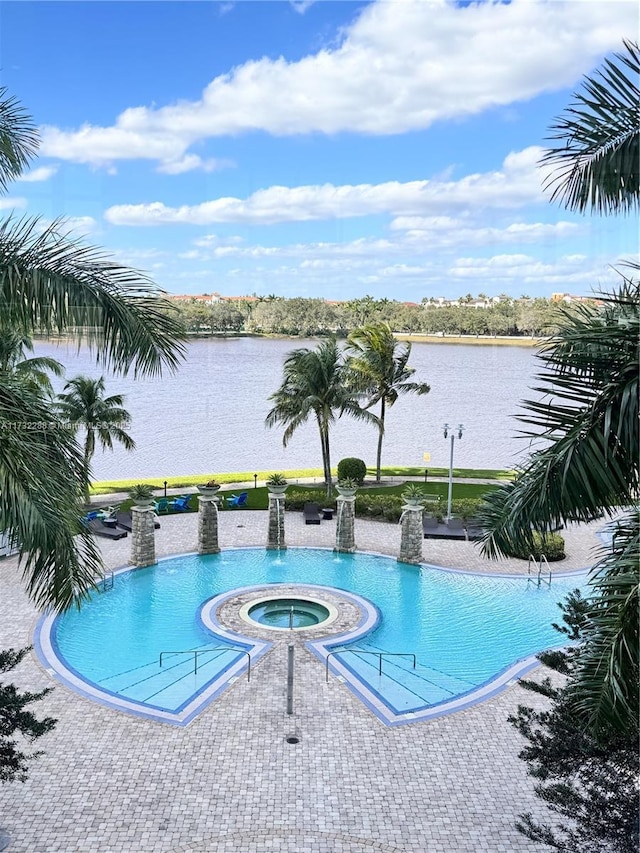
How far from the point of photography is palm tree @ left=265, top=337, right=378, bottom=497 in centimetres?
2864

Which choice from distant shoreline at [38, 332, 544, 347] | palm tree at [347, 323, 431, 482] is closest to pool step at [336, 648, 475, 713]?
palm tree at [347, 323, 431, 482]

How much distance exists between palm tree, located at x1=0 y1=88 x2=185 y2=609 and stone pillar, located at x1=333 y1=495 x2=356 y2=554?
15374 mm

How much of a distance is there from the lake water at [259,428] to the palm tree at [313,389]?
80.6 inches

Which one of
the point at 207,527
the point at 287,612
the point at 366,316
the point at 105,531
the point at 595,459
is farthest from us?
the point at 366,316

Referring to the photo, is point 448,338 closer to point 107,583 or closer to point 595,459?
point 107,583

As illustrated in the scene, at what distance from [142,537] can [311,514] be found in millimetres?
7589

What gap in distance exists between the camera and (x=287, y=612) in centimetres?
1784

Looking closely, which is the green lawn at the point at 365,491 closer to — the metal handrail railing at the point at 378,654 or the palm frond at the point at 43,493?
the metal handrail railing at the point at 378,654

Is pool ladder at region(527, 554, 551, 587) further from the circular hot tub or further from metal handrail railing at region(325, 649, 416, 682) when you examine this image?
the circular hot tub

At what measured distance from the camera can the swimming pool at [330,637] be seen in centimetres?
1352

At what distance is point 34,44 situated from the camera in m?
7.73

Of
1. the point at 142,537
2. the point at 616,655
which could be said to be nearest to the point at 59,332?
the point at 616,655

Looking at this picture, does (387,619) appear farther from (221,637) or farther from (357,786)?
(357,786)

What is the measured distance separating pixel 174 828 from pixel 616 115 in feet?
32.5
